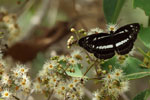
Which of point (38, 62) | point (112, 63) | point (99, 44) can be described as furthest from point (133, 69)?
point (38, 62)

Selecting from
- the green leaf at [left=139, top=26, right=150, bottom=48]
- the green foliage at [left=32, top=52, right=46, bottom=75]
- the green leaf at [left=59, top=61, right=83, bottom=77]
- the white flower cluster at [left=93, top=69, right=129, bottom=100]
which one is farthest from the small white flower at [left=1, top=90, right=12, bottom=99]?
the green foliage at [left=32, top=52, right=46, bottom=75]

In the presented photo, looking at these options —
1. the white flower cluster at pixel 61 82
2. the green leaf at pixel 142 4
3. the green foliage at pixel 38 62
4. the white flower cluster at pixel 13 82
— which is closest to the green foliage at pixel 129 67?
the white flower cluster at pixel 61 82

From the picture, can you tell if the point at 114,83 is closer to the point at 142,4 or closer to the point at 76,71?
the point at 76,71

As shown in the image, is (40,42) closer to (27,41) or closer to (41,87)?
(27,41)

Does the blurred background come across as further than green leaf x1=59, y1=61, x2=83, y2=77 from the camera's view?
Yes

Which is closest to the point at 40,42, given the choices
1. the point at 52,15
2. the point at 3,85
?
the point at 52,15

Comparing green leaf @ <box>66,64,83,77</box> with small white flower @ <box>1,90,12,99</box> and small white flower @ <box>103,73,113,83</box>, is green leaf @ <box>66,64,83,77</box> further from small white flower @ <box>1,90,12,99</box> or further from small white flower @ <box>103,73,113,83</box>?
small white flower @ <box>1,90,12,99</box>
